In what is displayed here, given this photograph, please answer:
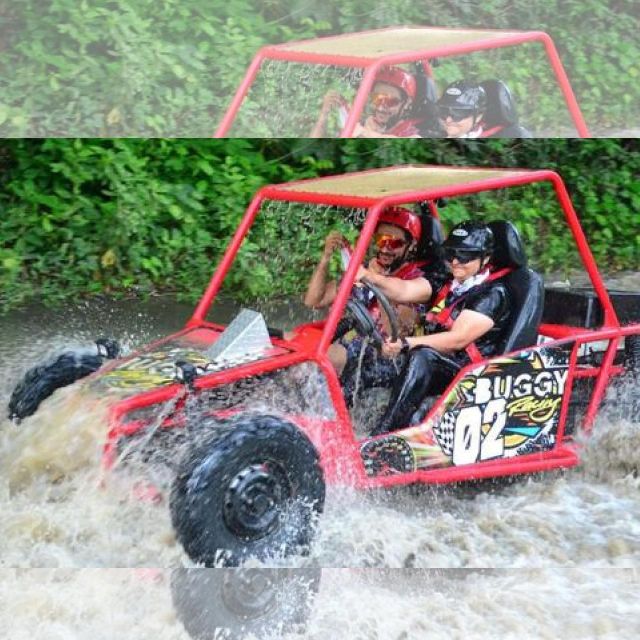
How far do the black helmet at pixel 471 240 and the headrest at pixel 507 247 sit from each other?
23 mm

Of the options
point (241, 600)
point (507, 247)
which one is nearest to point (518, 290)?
point (507, 247)

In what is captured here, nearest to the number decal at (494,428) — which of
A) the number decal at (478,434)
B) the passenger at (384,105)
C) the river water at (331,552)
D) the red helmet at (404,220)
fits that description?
the number decal at (478,434)

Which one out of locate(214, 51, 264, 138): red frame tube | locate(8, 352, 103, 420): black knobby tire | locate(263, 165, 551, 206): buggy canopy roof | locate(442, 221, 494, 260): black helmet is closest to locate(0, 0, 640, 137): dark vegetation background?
locate(214, 51, 264, 138): red frame tube

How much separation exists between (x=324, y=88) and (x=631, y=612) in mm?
761

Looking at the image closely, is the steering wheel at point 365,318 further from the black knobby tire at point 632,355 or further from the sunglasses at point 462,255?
the black knobby tire at point 632,355

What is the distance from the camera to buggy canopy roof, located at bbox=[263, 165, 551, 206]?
5.41 feet

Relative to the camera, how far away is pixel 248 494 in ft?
4.97

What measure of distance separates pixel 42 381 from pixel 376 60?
637 mm

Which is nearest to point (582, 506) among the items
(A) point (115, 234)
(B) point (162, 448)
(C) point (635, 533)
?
(C) point (635, 533)

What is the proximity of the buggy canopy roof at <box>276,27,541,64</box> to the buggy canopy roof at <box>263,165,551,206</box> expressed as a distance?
0.18 metres

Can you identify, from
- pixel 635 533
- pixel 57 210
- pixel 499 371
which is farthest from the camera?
pixel 499 371

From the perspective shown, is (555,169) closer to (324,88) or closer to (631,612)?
(324,88)

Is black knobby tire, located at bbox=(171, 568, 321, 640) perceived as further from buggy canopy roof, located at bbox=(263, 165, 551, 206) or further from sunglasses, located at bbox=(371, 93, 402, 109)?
sunglasses, located at bbox=(371, 93, 402, 109)

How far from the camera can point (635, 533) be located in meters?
1.68
